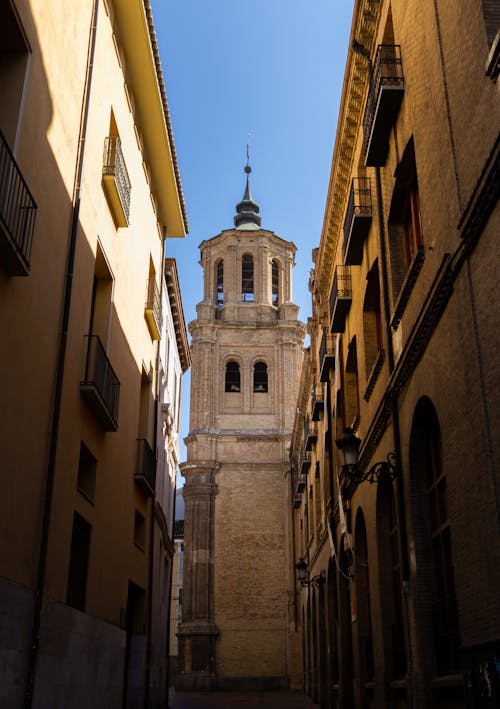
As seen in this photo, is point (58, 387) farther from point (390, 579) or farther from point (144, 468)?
point (144, 468)

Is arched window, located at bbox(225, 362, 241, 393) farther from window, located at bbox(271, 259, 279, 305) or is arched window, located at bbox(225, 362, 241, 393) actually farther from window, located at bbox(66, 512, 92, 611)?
window, located at bbox(66, 512, 92, 611)

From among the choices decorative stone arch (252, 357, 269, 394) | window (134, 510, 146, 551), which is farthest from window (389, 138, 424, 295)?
decorative stone arch (252, 357, 269, 394)

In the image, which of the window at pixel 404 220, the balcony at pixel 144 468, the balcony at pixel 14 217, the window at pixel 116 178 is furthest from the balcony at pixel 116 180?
the balcony at pixel 144 468

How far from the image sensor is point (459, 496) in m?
8.16

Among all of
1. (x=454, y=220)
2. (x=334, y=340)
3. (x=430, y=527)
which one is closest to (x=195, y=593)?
(x=334, y=340)

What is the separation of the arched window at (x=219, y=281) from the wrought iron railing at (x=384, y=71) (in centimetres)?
3742

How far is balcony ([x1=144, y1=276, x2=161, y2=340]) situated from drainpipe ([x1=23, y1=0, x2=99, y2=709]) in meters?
6.31

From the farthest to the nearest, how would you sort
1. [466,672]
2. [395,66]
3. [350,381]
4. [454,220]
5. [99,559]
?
[350,381]
[99,559]
[395,66]
[454,220]
[466,672]

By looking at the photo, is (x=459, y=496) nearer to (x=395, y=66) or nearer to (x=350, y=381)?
(x=395, y=66)

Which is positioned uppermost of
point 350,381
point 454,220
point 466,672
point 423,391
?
point 350,381

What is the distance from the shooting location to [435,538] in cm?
984

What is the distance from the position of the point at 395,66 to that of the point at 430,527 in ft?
20.4

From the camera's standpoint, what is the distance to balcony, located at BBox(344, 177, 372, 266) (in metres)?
13.7

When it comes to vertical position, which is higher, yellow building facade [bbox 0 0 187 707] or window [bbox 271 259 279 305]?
window [bbox 271 259 279 305]
